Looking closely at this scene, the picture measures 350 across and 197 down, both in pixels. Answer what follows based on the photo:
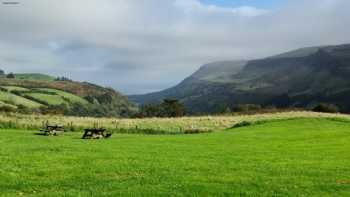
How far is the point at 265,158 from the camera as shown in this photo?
35344 millimetres

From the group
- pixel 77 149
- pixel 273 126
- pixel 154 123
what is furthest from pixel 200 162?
pixel 154 123

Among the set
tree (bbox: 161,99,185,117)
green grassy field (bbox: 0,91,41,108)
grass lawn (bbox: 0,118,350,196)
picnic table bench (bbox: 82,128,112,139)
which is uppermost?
green grassy field (bbox: 0,91,41,108)

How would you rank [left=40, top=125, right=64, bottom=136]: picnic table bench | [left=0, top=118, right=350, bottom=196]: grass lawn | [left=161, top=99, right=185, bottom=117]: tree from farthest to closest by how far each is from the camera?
1. [left=161, top=99, right=185, bottom=117]: tree
2. [left=40, top=125, right=64, bottom=136]: picnic table bench
3. [left=0, top=118, right=350, bottom=196]: grass lawn

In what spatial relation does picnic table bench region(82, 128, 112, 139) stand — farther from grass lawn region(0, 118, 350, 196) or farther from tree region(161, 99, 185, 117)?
tree region(161, 99, 185, 117)

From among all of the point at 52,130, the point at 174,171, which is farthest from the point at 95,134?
the point at 174,171

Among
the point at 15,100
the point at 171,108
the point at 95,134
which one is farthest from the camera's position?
the point at 15,100

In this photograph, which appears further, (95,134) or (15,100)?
(15,100)

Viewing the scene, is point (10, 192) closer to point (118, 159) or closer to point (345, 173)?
point (118, 159)

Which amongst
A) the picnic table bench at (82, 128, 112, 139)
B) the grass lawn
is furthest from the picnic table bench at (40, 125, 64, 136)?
the grass lawn

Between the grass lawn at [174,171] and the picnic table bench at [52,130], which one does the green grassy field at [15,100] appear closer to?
the picnic table bench at [52,130]

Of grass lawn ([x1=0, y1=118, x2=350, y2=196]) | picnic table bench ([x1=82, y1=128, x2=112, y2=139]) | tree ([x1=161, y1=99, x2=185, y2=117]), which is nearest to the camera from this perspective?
grass lawn ([x1=0, y1=118, x2=350, y2=196])

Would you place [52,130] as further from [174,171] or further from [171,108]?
[171,108]

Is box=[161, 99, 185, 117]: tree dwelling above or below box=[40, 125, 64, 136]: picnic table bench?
above

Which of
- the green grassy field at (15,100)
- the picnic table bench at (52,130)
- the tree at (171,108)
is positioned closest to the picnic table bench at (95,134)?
the picnic table bench at (52,130)
